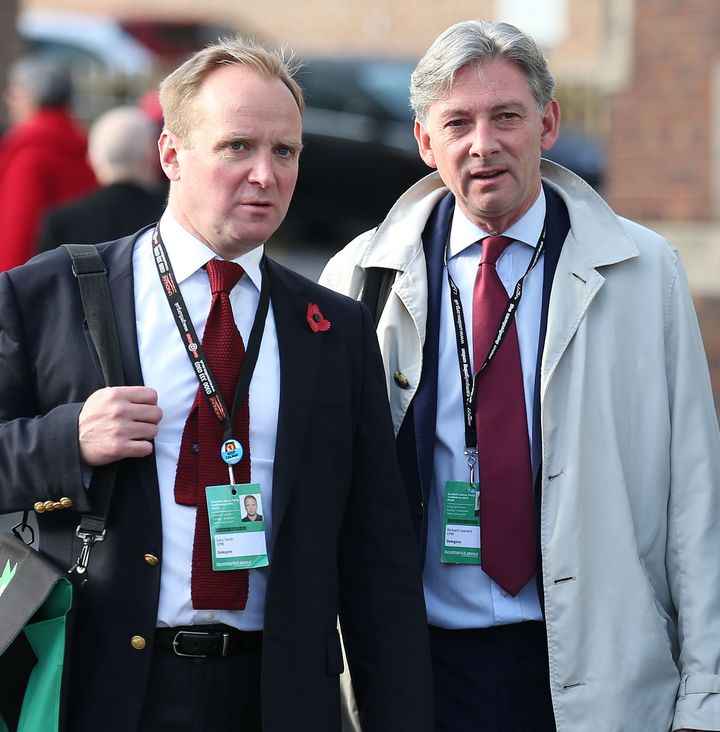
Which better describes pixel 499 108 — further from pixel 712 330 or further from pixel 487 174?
pixel 712 330

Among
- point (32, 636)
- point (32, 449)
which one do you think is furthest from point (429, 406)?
point (32, 636)

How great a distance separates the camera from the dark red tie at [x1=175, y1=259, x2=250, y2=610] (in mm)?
2943

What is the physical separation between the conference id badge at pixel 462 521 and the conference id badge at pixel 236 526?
0.62 metres

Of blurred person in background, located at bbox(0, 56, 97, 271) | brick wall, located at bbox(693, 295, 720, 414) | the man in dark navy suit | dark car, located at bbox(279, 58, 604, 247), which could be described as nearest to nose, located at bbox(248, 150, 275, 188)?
the man in dark navy suit

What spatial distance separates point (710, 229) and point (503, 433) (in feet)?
20.6

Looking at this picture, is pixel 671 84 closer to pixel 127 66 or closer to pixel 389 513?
pixel 389 513

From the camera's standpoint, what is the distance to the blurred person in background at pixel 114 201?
6.81 meters

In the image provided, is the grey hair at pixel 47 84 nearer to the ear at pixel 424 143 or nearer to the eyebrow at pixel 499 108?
the ear at pixel 424 143

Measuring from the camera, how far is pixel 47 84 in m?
8.18

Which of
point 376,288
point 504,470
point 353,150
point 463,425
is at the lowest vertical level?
point 504,470

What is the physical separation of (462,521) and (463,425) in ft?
0.78

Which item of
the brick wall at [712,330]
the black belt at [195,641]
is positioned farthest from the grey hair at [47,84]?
the black belt at [195,641]

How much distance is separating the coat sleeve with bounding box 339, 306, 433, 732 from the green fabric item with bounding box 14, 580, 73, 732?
28.5 inches

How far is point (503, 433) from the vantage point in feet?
11.5
